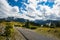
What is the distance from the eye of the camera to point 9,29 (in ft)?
118

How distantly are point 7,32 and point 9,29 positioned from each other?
123 cm

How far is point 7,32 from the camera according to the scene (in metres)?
34.8
